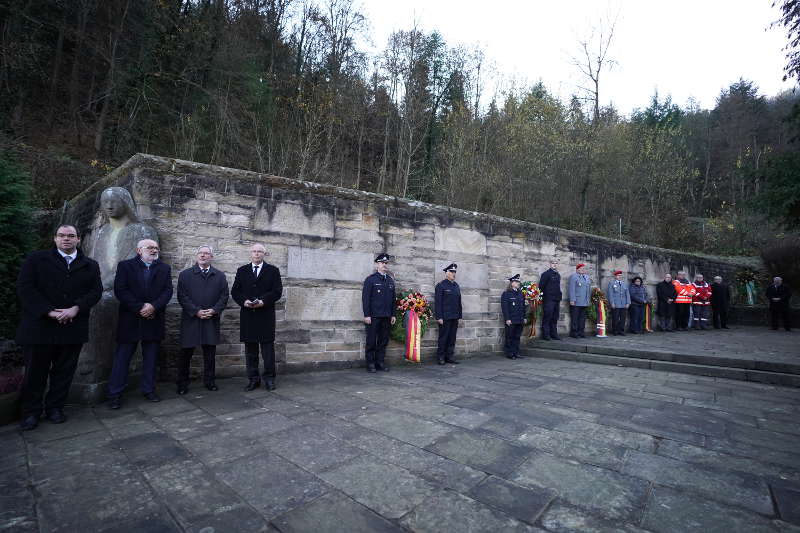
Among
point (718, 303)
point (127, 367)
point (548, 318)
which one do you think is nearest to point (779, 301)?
point (718, 303)

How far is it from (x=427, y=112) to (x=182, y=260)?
13299 millimetres

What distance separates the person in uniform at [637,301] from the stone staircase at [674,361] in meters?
3.78

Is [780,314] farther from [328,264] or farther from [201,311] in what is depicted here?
[201,311]

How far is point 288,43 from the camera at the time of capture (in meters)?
16.6

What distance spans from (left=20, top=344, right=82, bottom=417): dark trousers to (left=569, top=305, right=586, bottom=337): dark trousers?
30.0 ft

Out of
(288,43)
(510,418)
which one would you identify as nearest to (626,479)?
(510,418)

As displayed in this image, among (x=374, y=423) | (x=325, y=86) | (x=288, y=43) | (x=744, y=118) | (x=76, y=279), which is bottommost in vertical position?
(x=374, y=423)

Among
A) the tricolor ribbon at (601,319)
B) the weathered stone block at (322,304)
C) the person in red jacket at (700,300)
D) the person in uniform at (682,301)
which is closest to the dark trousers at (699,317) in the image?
the person in red jacket at (700,300)

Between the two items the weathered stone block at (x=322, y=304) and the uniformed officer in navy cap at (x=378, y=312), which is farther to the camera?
the uniformed officer in navy cap at (x=378, y=312)

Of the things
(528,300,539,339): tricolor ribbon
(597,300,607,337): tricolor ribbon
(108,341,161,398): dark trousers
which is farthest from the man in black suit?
(597,300,607,337): tricolor ribbon

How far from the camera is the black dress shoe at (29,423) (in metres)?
3.37

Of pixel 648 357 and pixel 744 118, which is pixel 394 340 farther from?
pixel 744 118

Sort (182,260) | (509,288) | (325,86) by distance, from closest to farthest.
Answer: (182,260) < (509,288) < (325,86)

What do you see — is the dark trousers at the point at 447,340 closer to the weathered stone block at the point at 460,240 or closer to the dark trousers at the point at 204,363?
the weathered stone block at the point at 460,240
